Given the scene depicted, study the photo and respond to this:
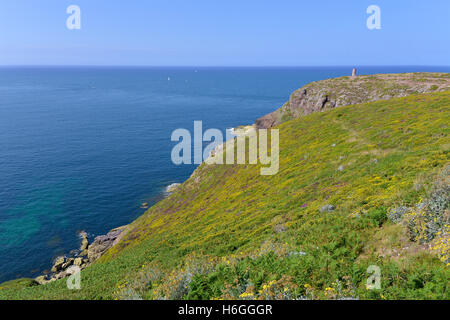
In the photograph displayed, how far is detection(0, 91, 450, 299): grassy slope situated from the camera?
36.5ft

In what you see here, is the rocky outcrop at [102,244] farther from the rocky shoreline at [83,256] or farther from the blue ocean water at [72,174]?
the blue ocean water at [72,174]

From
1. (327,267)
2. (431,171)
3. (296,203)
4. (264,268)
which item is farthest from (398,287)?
(296,203)

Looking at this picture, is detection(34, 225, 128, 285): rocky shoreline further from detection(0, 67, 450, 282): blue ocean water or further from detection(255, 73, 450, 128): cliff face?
detection(255, 73, 450, 128): cliff face

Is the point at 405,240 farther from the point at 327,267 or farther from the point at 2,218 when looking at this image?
the point at 2,218

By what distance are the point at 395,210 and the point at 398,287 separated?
6.18 metres

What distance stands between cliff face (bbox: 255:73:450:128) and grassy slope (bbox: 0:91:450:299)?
19.9 m

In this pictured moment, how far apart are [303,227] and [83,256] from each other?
Answer: 4715 cm

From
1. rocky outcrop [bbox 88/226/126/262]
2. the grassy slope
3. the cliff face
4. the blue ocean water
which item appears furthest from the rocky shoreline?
the cliff face

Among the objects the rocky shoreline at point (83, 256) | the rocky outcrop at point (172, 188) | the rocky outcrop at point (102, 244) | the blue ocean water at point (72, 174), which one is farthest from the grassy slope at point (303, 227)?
the rocky outcrop at point (172, 188)

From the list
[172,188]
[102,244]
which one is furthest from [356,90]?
[102,244]

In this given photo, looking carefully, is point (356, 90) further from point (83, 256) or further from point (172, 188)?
point (83, 256)

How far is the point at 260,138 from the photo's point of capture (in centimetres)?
6456

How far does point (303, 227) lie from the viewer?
1781cm

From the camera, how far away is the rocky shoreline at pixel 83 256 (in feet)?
143
